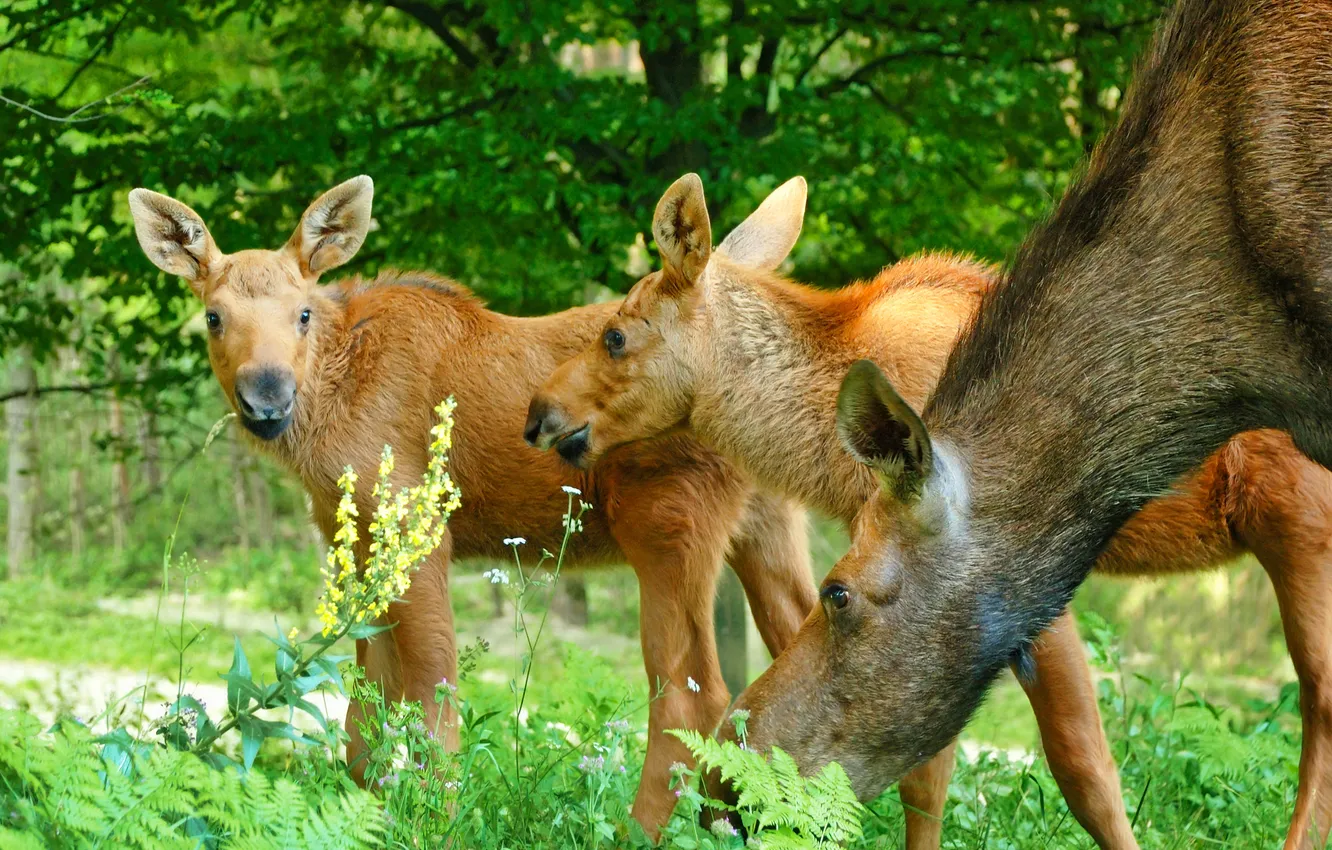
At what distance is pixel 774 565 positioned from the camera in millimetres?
7098

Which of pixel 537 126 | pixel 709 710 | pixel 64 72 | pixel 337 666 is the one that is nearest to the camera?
pixel 337 666

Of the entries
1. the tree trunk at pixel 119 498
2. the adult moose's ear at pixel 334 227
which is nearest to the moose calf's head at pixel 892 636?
the adult moose's ear at pixel 334 227

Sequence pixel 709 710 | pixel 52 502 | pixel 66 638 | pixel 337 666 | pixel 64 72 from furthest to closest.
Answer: pixel 52 502 → pixel 66 638 → pixel 64 72 → pixel 709 710 → pixel 337 666

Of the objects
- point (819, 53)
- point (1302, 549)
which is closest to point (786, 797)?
point (1302, 549)

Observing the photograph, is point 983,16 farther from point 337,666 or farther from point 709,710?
point 337,666

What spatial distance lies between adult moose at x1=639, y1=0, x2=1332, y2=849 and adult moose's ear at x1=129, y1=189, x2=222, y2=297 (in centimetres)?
386

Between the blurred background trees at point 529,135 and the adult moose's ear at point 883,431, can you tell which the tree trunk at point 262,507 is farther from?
the adult moose's ear at point 883,431

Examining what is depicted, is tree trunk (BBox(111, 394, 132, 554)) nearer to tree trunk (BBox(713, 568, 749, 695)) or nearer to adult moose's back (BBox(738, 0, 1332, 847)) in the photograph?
tree trunk (BBox(713, 568, 749, 695))

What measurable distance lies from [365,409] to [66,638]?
10454 millimetres

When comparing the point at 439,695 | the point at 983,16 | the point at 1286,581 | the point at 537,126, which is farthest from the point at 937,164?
the point at 439,695

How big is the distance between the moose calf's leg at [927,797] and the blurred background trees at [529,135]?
3872mm

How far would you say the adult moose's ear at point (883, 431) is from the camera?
4398mm

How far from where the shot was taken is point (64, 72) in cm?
1033

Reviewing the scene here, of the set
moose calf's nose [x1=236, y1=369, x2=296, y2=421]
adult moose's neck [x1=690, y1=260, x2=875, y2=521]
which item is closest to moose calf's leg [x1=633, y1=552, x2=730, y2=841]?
adult moose's neck [x1=690, y1=260, x2=875, y2=521]
